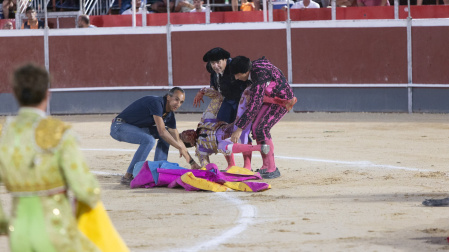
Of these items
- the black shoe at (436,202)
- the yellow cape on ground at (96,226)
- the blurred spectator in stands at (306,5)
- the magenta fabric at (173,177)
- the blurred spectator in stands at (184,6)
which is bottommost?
the black shoe at (436,202)

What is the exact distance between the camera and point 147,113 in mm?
8320

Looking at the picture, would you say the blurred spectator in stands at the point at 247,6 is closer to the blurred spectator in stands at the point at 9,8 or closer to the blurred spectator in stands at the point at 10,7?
the blurred spectator in stands at the point at 10,7

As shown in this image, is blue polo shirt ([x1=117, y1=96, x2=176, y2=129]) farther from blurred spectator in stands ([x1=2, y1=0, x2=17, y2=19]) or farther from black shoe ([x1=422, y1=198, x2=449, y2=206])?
blurred spectator in stands ([x1=2, y1=0, x2=17, y2=19])

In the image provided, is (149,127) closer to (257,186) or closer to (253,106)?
(253,106)

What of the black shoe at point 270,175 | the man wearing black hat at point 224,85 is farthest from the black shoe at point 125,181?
the black shoe at point 270,175

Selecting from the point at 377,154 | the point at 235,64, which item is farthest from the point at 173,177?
the point at 377,154

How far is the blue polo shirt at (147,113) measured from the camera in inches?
317

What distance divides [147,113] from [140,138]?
0.78 ft

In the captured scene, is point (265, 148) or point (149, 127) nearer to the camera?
point (265, 148)

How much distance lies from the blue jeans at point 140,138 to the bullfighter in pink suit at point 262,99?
2.42 ft

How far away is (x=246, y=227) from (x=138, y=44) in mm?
9576

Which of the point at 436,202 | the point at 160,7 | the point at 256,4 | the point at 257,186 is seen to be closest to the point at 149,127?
the point at 257,186

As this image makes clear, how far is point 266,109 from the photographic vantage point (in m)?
8.56

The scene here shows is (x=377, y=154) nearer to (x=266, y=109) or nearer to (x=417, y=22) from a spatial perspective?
(x=266, y=109)
